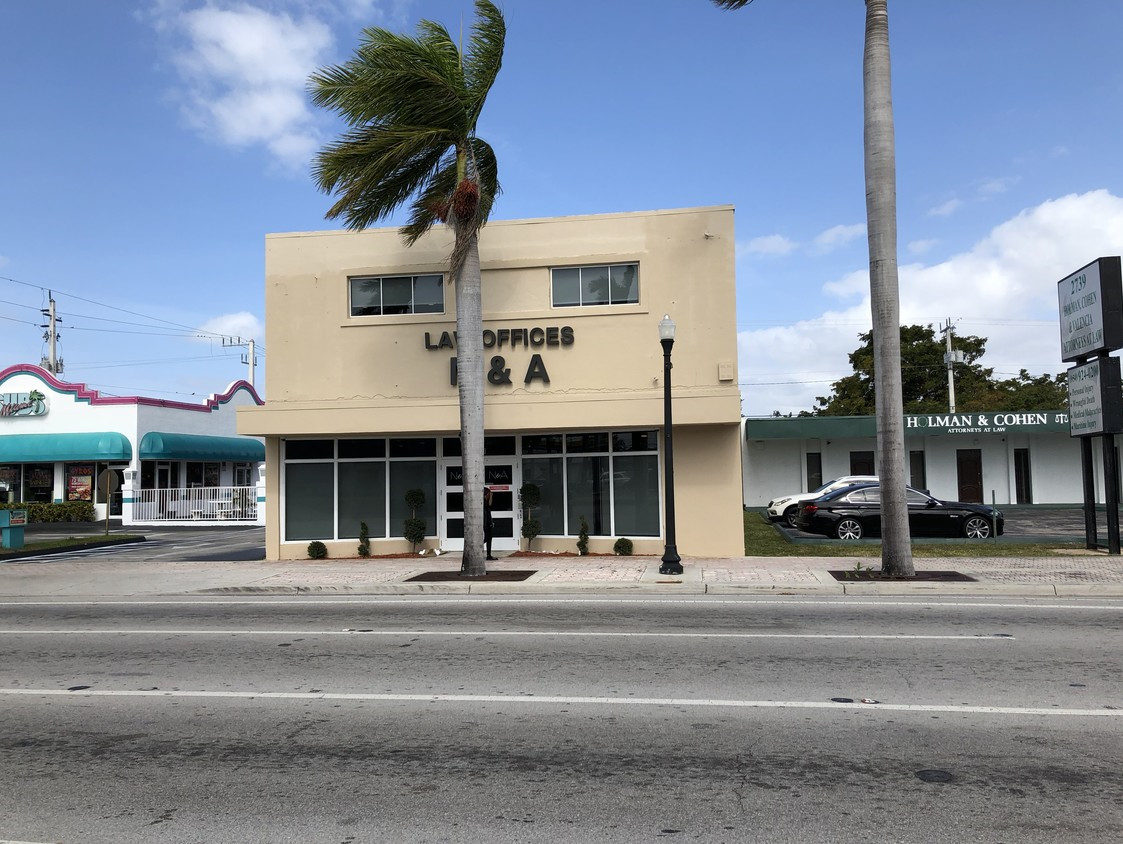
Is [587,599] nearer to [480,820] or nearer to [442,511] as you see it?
[442,511]

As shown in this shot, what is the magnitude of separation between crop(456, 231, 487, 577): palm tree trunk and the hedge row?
28.3 meters

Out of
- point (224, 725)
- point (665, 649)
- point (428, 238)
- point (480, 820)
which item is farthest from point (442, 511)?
point (480, 820)

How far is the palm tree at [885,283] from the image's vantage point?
13.8 metres

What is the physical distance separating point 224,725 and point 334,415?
507 inches

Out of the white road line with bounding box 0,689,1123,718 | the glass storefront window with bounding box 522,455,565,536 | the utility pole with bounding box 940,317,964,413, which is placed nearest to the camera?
the white road line with bounding box 0,689,1123,718

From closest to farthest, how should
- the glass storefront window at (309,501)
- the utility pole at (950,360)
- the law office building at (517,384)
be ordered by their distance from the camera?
the law office building at (517,384)
the glass storefront window at (309,501)
the utility pole at (950,360)

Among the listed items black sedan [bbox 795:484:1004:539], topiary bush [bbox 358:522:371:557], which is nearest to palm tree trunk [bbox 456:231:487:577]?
topiary bush [bbox 358:522:371:557]

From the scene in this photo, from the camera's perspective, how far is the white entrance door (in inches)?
753

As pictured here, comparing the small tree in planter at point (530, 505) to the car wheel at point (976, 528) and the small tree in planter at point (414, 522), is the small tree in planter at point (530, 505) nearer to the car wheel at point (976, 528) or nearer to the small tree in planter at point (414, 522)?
the small tree in planter at point (414, 522)

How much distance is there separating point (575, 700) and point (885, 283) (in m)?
9.83

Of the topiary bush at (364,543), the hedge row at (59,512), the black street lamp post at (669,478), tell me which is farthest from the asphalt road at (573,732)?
the hedge row at (59,512)

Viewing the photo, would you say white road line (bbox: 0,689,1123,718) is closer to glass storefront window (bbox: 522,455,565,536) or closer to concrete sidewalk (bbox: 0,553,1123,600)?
concrete sidewalk (bbox: 0,553,1123,600)

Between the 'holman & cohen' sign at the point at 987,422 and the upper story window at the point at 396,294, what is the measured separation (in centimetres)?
2212

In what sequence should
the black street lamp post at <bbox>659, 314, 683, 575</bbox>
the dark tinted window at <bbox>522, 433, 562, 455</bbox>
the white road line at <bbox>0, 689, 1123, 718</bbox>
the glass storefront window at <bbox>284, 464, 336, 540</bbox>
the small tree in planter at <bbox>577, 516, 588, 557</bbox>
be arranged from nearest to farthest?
the white road line at <bbox>0, 689, 1123, 718</bbox> → the black street lamp post at <bbox>659, 314, 683, 575</bbox> → the small tree in planter at <bbox>577, 516, 588, 557</bbox> → the dark tinted window at <bbox>522, 433, 562, 455</bbox> → the glass storefront window at <bbox>284, 464, 336, 540</bbox>
